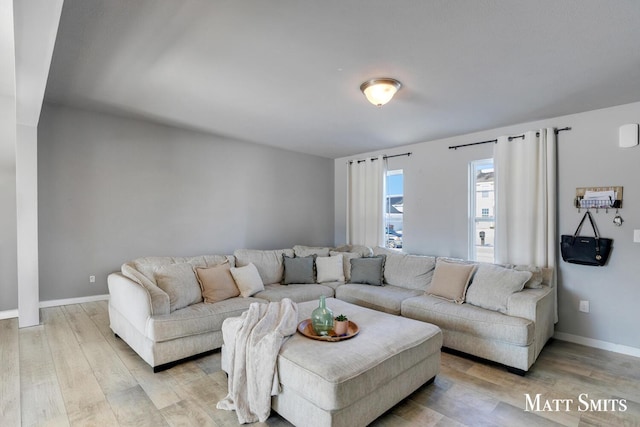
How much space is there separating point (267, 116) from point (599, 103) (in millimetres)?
3441

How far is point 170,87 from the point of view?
118 inches

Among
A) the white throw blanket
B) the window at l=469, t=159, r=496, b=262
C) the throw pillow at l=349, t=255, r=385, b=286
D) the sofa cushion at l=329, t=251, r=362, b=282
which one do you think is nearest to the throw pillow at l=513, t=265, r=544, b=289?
the window at l=469, t=159, r=496, b=262

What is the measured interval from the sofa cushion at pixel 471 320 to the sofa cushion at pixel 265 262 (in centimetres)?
165

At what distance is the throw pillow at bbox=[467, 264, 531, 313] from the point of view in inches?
120

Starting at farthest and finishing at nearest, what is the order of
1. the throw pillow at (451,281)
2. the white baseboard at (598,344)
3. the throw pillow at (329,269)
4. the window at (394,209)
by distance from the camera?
the window at (394,209), the throw pillow at (329,269), the throw pillow at (451,281), the white baseboard at (598,344)

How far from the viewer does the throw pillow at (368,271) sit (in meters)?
4.16

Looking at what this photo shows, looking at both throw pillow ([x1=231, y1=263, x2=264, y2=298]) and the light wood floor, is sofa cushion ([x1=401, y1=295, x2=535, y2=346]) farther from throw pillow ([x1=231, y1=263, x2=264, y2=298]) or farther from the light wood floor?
throw pillow ([x1=231, y1=263, x2=264, y2=298])

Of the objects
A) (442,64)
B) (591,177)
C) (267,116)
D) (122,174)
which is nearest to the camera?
(442,64)

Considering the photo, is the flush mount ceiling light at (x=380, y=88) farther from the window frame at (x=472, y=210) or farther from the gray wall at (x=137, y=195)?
the gray wall at (x=137, y=195)

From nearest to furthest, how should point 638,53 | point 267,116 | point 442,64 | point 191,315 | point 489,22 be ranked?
point 489,22 → point 638,53 → point 442,64 → point 191,315 → point 267,116

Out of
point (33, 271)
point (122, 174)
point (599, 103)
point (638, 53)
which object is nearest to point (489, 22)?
point (638, 53)

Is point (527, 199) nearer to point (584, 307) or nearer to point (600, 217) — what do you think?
point (600, 217)

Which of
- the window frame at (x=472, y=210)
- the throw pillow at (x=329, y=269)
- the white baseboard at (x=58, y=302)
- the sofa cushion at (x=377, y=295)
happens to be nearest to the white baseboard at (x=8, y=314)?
the white baseboard at (x=58, y=302)

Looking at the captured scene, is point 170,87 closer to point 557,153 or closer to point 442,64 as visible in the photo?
point 442,64
